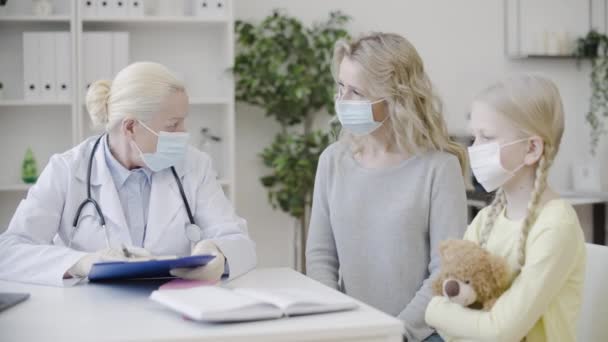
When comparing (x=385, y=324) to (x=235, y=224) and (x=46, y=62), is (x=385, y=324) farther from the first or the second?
(x=46, y=62)

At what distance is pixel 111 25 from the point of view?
4.25 m

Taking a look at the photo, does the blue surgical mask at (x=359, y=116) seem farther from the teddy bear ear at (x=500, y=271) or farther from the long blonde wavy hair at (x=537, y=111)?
the teddy bear ear at (x=500, y=271)

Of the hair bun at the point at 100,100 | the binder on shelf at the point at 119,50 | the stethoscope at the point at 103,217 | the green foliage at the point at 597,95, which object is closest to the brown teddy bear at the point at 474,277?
the stethoscope at the point at 103,217

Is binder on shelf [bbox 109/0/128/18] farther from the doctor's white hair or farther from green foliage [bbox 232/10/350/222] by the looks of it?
the doctor's white hair

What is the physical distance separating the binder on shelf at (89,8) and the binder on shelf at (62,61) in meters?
0.13

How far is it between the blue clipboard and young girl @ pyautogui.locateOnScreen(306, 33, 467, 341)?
50 cm

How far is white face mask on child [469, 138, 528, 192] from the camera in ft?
5.44

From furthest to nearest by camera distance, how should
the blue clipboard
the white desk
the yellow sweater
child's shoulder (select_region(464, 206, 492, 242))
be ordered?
child's shoulder (select_region(464, 206, 492, 242)), the blue clipboard, the yellow sweater, the white desk

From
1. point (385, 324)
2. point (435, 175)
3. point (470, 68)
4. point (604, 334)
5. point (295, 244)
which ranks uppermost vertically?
Answer: point (470, 68)

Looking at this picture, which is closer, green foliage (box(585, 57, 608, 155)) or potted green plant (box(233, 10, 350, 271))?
potted green plant (box(233, 10, 350, 271))

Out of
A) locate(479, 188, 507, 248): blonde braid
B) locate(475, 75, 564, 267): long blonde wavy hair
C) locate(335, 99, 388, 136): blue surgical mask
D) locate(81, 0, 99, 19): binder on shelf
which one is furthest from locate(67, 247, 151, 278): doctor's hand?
locate(81, 0, 99, 19): binder on shelf

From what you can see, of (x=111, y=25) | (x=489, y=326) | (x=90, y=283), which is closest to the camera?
(x=489, y=326)

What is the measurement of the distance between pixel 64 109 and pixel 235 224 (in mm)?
2403

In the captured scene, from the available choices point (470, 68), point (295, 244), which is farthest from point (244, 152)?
point (470, 68)
